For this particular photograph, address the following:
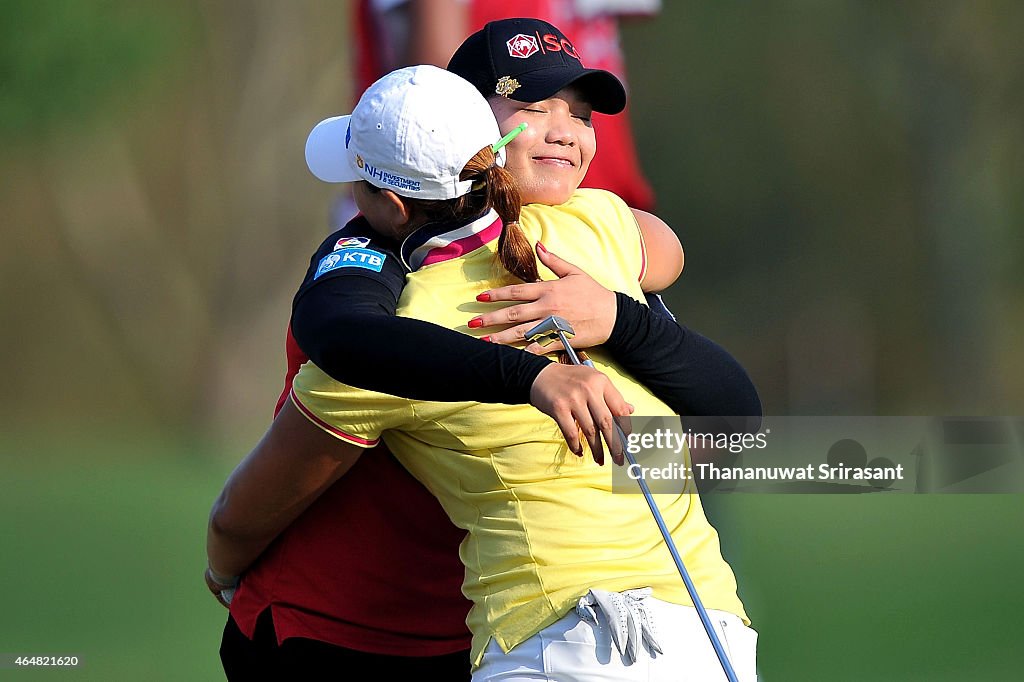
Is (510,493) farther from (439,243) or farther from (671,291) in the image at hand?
(671,291)

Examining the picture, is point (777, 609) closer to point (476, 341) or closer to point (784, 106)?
point (784, 106)

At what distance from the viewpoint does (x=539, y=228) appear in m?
1.31

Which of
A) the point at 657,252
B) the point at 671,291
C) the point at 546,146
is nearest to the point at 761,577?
the point at 671,291

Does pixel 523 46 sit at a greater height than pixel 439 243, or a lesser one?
greater

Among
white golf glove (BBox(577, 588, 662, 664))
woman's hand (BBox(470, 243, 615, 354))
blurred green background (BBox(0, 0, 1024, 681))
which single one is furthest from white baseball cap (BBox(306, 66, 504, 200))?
blurred green background (BBox(0, 0, 1024, 681))

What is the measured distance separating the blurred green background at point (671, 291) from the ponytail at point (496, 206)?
2.00 metres

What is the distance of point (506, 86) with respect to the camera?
141 centimetres

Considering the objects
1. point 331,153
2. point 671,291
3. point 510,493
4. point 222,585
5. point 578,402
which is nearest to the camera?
point 578,402

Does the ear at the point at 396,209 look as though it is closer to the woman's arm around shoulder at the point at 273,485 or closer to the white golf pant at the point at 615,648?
the woman's arm around shoulder at the point at 273,485

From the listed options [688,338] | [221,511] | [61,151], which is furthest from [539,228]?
[61,151]

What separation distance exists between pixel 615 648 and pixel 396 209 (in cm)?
47

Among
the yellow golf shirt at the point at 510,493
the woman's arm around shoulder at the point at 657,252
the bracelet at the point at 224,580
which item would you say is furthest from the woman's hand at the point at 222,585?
the woman's arm around shoulder at the point at 657,252

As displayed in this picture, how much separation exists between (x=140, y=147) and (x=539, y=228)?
3921 millimetres

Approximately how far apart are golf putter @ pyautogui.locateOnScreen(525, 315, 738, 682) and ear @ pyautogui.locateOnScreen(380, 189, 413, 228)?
7.0 inches
